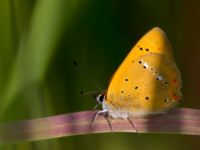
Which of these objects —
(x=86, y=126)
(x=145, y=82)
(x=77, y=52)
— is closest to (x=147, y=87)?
(x=145, y=82)

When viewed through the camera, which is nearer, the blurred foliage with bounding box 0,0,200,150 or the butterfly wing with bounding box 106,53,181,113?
the blurred foliage with bounding box 0,0,200,150

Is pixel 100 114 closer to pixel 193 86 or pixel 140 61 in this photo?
pixel 140 61

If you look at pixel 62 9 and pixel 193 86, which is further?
pixel 193 86

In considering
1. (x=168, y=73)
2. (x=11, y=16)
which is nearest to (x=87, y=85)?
(x=168, y=73)

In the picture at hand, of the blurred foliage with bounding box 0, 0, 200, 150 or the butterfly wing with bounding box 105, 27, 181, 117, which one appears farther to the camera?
the butterfly wing with bounding box 105, 27, 181, 117

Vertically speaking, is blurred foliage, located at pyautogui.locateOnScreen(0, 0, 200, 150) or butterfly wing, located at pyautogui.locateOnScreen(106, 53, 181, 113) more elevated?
blurred foliage, located at pyautogui.locateOnScreen(0, 0, 200, 150)
